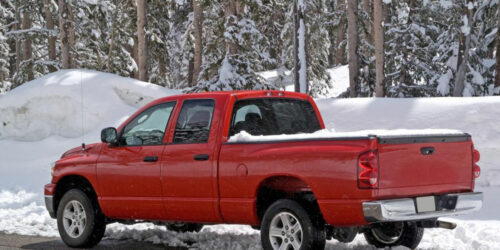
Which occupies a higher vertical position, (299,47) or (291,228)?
(299,47)

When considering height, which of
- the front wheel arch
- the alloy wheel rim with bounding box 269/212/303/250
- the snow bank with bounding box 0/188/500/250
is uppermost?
the front wheel arch

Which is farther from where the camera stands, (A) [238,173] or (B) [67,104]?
(B) [67,104]

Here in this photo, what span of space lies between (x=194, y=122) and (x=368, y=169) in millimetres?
2526

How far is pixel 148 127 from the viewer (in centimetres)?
841

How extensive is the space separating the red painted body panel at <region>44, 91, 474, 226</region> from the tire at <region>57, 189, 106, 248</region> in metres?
0.26

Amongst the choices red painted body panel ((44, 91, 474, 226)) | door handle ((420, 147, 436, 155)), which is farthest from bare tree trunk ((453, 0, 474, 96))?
door handle ((420, 147, 436, 155))

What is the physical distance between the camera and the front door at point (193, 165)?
293 inches

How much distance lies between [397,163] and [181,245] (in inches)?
138

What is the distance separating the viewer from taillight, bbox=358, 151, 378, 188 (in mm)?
6082

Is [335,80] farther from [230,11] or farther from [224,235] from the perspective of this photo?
[224,235]

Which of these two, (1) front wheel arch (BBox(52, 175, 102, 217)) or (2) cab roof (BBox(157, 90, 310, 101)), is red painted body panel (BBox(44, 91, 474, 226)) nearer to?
(2) cab roof (BBox(157, 90, 310, 101))

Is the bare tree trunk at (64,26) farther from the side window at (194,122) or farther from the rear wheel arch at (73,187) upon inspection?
the side window at (194,122)

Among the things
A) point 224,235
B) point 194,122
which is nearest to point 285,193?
point 194,122

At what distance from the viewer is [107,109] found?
1970cm
